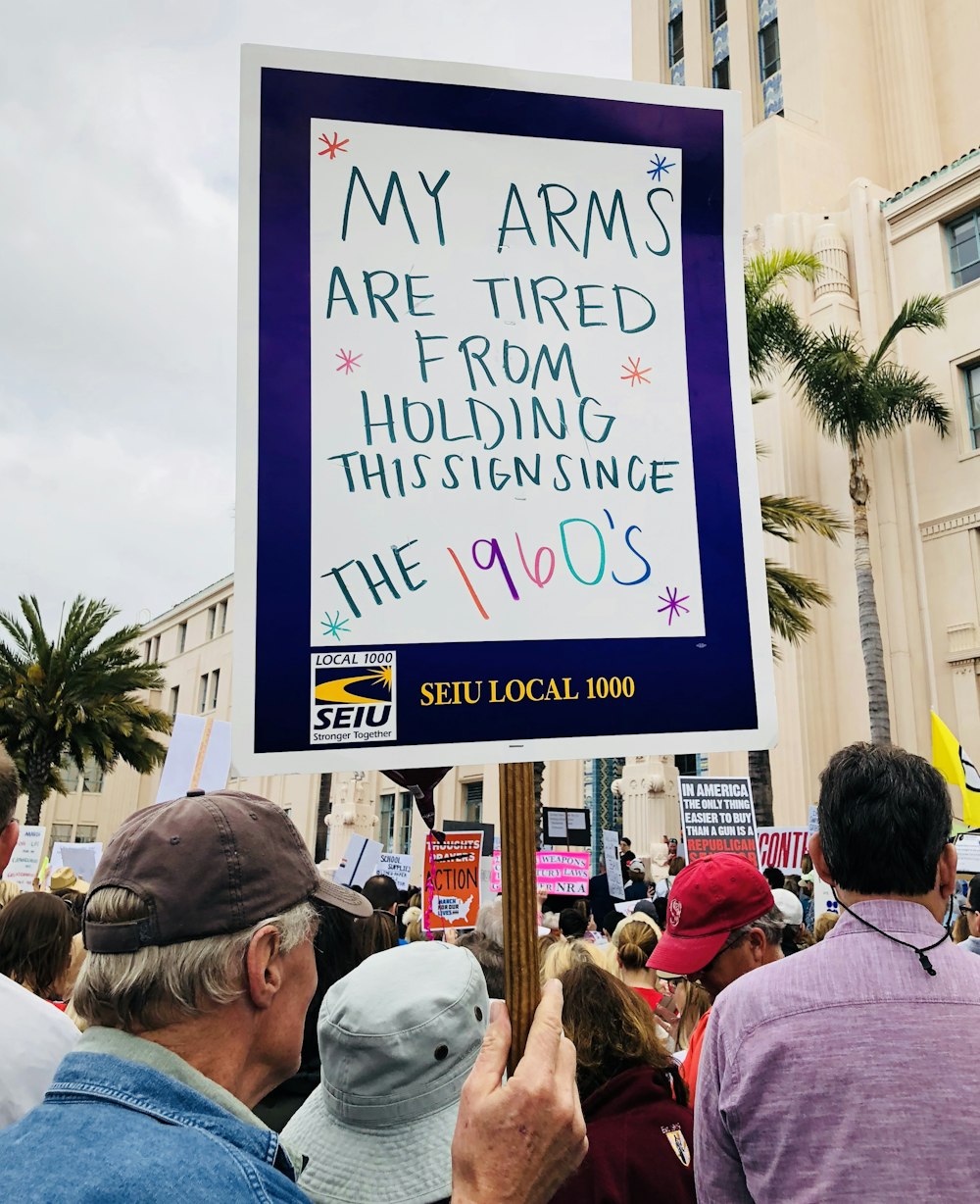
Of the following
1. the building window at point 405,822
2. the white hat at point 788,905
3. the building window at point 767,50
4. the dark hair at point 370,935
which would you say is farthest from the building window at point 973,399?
the building window at point 405,822

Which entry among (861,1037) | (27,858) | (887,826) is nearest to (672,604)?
(887,826)

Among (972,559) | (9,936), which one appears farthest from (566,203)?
(972,559)

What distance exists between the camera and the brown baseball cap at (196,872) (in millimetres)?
1447

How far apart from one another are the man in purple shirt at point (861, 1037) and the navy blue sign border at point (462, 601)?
1.18 feet

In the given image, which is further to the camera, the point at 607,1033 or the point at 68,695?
the point at 68,695

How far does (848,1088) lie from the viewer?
174cm

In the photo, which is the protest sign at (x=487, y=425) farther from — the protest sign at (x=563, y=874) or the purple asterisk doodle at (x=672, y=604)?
the protest sign at (x=563, y=874)

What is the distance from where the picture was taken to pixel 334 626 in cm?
199

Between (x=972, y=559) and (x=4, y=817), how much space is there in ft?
64.7

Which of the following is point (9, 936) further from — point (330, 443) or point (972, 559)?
point (972, 559)

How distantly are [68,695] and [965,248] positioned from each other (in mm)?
23080

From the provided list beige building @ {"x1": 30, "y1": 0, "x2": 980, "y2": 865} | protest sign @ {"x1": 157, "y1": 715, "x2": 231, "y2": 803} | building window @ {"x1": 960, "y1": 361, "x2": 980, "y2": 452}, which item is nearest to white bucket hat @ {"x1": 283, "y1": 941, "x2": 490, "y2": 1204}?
protest sign @ {"x1": 157, "y1": 715, "x2": 231, "y2": 803}

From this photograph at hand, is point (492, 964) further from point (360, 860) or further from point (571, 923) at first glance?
point (360, 860)

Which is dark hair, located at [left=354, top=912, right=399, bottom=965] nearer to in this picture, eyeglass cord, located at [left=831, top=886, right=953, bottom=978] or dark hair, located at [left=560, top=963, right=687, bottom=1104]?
dark hair, located at [left=560, top=963, right=687, bottom=1104]
